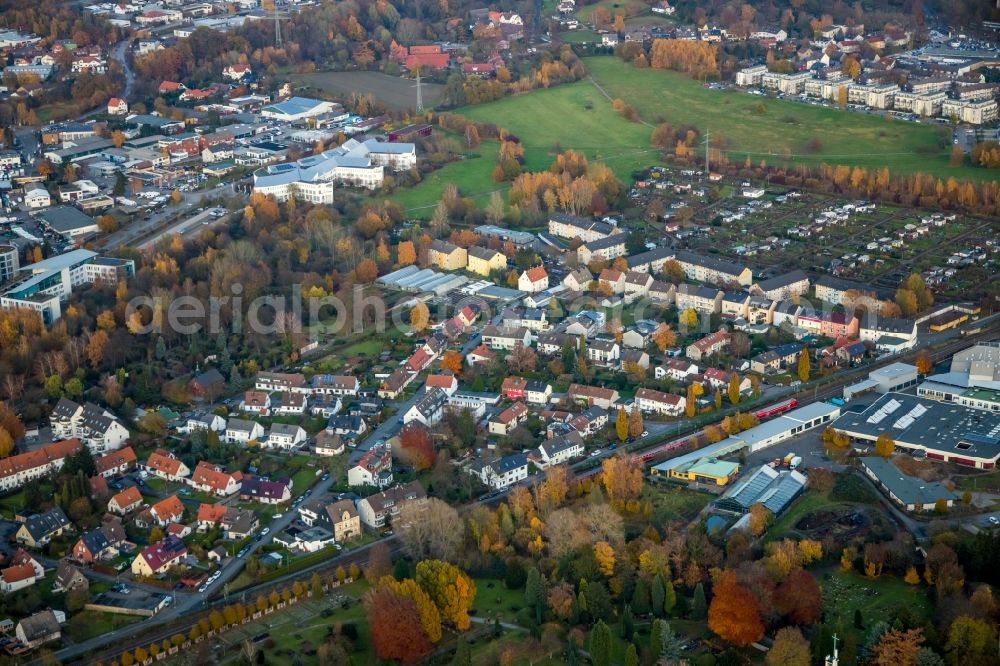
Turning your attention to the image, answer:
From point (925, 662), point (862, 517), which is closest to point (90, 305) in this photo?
point (862, 517)

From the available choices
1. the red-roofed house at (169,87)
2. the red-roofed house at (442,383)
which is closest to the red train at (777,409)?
the red-roofed house at (442,383)

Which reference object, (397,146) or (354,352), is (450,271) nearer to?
(354,352)

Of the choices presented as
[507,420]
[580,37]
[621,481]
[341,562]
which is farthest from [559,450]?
[580,37]

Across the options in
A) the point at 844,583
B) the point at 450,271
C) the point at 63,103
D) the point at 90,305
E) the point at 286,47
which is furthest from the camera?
the point at 286,47

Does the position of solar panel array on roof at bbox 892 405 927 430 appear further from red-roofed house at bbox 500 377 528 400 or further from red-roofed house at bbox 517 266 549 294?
red-roofed house at bbox 517 266 549 294

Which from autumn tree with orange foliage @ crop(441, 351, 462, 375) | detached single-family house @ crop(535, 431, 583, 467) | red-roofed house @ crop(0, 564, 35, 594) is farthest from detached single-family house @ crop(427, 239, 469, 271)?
red-roofed house @ crop(0, 564, 35, 594)
